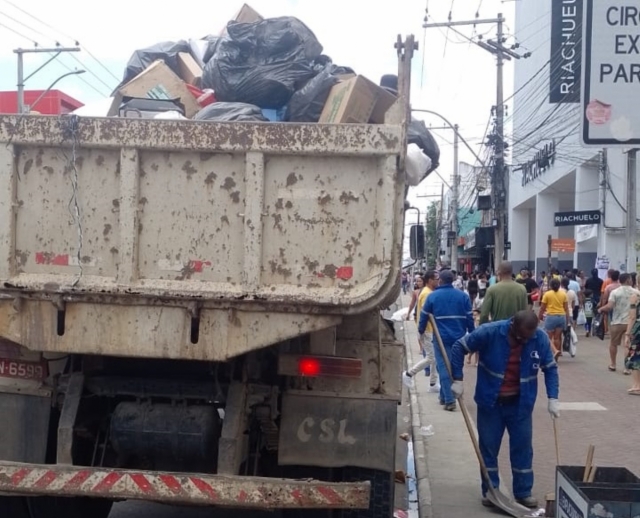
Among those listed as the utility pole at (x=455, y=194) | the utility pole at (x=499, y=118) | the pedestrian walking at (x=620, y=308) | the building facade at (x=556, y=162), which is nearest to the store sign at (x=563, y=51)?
the building facade at (x=556, y=162)

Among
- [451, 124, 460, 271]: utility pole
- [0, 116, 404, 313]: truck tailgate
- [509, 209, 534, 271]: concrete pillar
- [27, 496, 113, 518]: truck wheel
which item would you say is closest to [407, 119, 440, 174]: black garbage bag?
[0, 116, 404, 313]: truck tailgate

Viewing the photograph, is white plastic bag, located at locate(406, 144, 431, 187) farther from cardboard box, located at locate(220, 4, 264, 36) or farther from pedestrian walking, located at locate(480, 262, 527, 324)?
pedestrian walking, located at locate(480, 262, 527, 324)

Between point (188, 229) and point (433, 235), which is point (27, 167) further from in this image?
point (433, 235)

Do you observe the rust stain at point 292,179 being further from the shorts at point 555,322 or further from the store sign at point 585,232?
the store sign at point 585,232

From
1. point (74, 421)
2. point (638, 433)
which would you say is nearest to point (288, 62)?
point (74, 421)

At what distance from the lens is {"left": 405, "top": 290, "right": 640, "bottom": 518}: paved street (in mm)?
6621

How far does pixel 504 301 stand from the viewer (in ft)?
32.7

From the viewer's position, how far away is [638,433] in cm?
877

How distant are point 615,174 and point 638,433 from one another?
581 inches

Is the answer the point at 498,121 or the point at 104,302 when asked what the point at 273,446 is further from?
the point at 498,121

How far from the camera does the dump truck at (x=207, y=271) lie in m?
4.08

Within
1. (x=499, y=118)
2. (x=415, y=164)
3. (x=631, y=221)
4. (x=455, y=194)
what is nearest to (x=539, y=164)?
(x=499, y=118)

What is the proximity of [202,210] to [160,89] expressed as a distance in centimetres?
171

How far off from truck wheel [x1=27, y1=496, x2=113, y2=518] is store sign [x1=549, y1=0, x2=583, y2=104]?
21442mm
